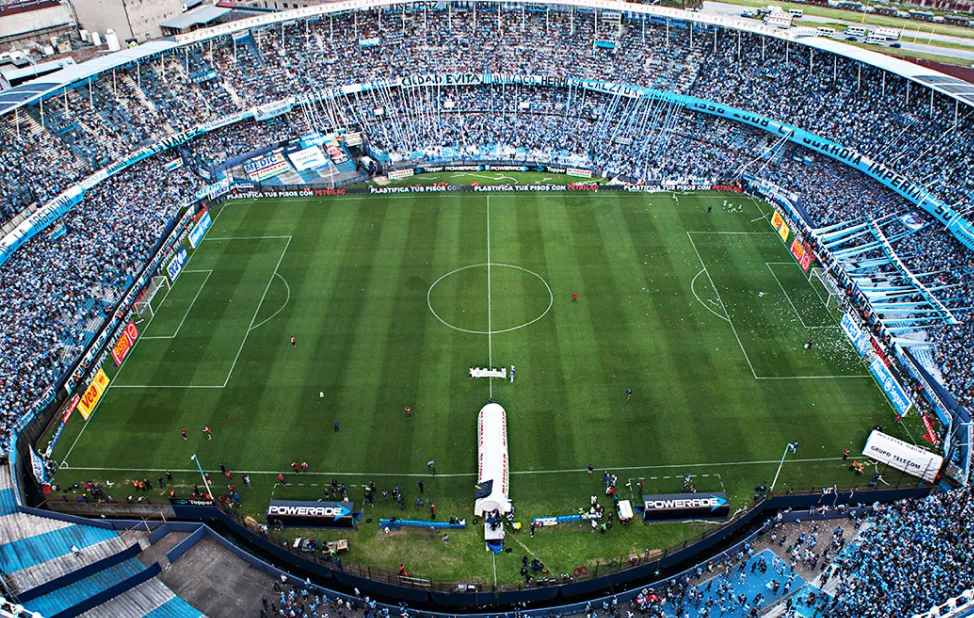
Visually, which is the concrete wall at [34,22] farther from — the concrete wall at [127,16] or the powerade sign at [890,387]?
the powerade sign at [890,387]

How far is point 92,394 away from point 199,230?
2183cm

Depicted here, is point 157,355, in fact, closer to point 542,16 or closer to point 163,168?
point 163,168

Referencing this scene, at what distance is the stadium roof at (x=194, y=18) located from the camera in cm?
8944

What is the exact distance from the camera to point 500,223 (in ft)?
204

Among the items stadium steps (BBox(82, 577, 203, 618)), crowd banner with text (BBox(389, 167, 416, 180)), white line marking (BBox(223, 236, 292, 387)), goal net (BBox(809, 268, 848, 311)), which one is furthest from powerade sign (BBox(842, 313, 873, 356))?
crowd banner with text (BBox(389, 167, 416, 180))

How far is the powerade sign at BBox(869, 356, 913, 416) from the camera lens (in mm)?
40531

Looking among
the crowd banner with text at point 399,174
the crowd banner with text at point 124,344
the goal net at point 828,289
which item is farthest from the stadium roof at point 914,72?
the crowd banner with text at point 124,344

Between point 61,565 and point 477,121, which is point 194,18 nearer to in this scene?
point 477,121

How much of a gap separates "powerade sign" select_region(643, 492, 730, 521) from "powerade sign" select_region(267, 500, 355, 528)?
15123mm

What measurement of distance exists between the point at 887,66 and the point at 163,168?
6730 cm

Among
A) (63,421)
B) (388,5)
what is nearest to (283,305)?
(63,421)

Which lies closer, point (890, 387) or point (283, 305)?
point (890, 387)

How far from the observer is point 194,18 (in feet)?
298

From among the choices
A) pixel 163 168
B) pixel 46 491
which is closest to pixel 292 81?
pixel 163 168
